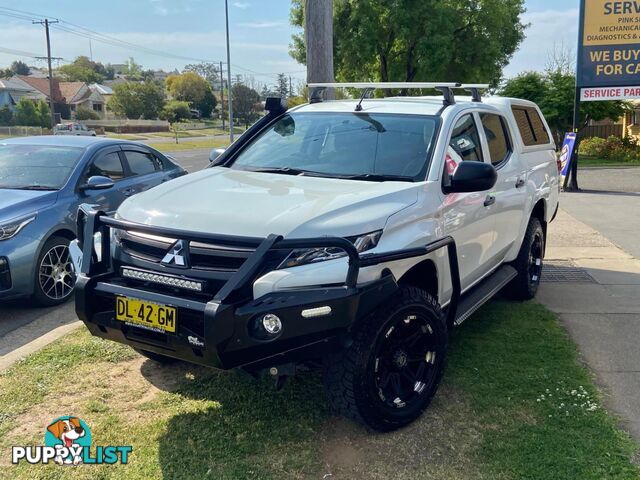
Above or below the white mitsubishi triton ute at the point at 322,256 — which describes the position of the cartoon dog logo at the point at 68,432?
below

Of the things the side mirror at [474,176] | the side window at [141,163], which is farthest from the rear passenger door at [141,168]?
the side mirror at [474,176]

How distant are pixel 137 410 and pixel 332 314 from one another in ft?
5.35

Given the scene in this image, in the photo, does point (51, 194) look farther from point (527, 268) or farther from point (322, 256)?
point (527, 268)

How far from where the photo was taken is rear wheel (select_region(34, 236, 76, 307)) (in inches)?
228

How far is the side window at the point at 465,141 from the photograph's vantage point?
4.45 metres

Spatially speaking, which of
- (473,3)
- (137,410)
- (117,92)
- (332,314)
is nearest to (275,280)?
(332,314)

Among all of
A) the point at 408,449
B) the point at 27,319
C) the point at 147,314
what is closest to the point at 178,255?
the point at 147,314

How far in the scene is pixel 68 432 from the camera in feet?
11.9

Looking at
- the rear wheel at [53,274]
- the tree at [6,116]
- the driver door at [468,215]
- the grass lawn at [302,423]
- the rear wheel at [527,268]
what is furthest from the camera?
the tree at [6,116]

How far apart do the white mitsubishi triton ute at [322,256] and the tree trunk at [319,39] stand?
11.5ft

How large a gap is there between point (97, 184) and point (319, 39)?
11.6 feet

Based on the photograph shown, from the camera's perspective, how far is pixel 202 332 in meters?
3.05

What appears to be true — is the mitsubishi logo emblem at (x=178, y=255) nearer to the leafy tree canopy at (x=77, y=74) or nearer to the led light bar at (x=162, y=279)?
the led light bar at (x=162, y=279)

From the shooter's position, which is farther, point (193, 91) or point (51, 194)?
point (193, 91)
